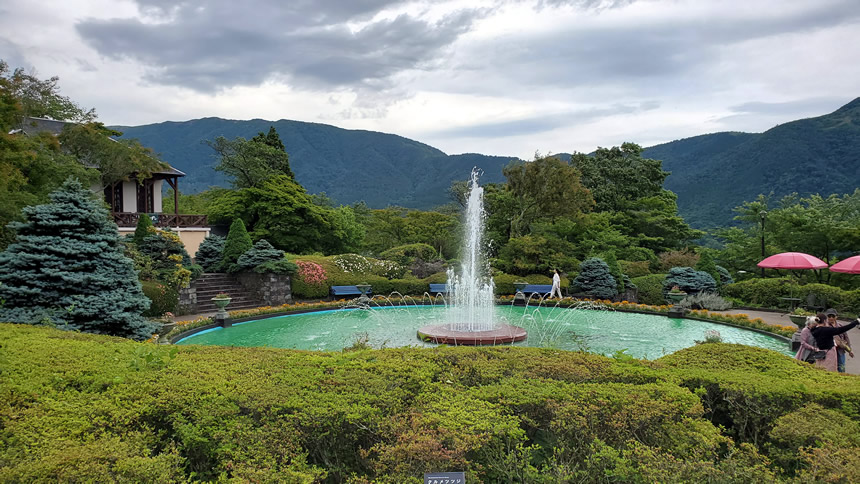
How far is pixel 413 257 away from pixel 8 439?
763 inches

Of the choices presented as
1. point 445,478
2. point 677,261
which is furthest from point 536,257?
point 445,478

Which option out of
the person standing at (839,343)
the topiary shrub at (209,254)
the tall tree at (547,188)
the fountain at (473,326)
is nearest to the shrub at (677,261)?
the tall tree at (547,188)

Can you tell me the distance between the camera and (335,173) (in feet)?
398

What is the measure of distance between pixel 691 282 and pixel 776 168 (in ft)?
153

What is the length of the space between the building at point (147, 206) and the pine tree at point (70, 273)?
13385 millimetres

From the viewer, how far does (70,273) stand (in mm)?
9414

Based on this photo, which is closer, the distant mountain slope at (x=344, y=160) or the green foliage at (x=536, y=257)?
the green foliage at (x=536, y=257)

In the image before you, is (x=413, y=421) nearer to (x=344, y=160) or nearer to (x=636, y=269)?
(x=636, y=269)

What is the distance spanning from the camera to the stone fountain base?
10656 millimetres

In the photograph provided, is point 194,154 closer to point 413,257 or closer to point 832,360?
point 413,257

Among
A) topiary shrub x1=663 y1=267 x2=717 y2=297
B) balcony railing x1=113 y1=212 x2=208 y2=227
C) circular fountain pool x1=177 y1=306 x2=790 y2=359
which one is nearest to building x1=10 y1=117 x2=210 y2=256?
balcony railing x1=113 y1=212 x2=208 y2=227

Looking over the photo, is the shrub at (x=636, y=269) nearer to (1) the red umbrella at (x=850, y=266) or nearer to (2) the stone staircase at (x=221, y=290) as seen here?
(1) the red umbrella at (x=850, y=266)

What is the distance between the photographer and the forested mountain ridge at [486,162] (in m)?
51.4

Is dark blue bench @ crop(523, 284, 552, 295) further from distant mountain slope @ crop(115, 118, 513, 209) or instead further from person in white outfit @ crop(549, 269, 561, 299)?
distant mountain slope @ crop(115, 118, 513, 209)
